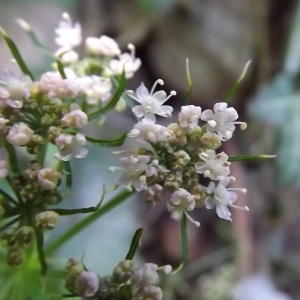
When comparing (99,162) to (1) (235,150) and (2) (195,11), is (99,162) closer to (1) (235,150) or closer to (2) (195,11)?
(1) (235,150)

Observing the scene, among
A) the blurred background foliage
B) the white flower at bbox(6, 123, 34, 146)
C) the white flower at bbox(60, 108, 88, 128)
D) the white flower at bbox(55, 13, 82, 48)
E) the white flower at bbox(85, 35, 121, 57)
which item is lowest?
the blurred background foliage

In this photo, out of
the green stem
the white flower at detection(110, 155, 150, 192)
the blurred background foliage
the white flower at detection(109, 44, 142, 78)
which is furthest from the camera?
the blurred background foliage

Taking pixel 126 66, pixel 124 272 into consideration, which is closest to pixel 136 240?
pixel 124 272

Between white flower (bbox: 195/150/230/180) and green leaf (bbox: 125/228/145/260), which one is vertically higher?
white flower (bbox: 195/150/230/180)

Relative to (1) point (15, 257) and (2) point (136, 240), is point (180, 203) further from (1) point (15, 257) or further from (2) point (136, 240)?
(1) point (15, 257)

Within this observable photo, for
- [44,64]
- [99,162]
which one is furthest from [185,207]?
[44,64]

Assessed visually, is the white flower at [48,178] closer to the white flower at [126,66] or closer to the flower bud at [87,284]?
the flower bud at [87,284]

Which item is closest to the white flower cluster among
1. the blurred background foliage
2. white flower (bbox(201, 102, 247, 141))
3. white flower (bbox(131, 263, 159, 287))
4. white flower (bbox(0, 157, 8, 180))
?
white flower (bbox(201, 102, 247, 141))

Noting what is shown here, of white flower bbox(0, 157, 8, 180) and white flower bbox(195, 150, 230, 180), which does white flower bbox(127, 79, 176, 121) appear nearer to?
white flower bbox(195, 150, 230, 180)
